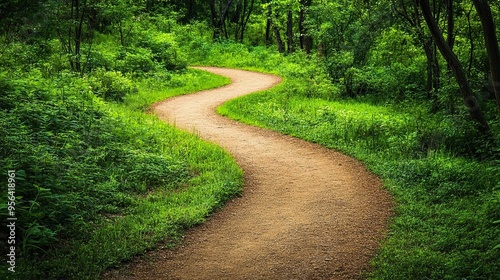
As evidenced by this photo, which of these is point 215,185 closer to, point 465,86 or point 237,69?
point 465,86

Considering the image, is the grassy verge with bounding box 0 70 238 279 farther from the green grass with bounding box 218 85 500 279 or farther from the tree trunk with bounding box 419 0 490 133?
the tree trunk with bounding box 419 0 490 133

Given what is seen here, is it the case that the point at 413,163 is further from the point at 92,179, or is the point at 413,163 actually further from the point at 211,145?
the point at 92,179

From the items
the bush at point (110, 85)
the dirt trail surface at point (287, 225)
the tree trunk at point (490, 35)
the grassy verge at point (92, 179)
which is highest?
the tree trunk at point (490, 35)

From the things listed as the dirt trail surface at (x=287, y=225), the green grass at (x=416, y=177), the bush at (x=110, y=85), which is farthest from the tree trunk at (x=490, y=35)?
the bush at (x=110, y=85)

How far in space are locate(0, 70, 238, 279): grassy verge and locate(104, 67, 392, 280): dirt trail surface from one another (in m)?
0.41

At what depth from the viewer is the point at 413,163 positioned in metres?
9.30

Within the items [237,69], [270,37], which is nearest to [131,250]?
[237,69]

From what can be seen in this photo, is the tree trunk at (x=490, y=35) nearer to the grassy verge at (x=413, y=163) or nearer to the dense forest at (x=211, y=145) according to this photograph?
the dense forest at (x=211, y=145)

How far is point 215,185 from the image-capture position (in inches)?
322

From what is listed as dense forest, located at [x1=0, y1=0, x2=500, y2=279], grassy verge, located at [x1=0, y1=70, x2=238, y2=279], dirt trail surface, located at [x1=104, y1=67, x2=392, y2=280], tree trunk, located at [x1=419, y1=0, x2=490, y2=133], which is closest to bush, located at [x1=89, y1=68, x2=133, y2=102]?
dense forest, located at [x1=0, y1=0, x2=500, y2=279]

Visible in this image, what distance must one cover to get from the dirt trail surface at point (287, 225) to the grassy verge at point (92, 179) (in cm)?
41

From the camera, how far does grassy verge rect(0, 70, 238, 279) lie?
5672 mm

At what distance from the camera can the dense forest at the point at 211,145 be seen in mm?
5816

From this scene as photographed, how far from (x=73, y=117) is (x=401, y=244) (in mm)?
7619
